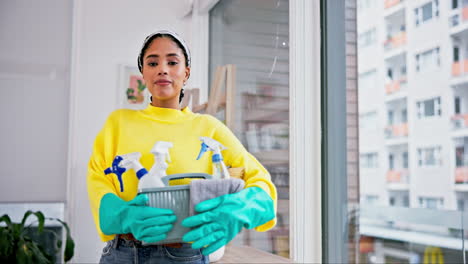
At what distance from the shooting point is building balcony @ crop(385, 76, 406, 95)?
1.57 metres

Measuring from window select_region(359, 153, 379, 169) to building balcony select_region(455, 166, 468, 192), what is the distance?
36cm

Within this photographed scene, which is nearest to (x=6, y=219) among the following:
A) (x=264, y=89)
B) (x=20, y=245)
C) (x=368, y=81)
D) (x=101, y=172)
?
(x=20, y=245)

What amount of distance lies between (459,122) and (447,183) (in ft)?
0.58

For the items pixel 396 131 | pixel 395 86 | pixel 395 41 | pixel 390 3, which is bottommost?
pixel 396 131

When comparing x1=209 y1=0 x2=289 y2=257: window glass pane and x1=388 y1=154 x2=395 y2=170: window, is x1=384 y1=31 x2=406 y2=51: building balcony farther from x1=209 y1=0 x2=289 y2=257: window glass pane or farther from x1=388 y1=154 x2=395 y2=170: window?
x1=209 y1=0 x2=289 y2=257: window glass pane

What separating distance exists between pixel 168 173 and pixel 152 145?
0.07 meters

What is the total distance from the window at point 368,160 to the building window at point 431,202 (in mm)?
239

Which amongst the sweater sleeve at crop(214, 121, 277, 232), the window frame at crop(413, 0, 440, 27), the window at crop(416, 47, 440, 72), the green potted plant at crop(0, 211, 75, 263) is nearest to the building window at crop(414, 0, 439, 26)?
the window frame at crop(413, 0, 440, 27)

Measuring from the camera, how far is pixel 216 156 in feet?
3.10

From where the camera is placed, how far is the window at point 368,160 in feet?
5.59

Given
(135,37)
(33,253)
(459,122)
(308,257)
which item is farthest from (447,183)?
(33,253)

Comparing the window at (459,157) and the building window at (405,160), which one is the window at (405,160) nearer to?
the building window at (405,160)

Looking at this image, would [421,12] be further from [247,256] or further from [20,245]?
[20,245]

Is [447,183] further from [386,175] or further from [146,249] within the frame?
[146,249]
